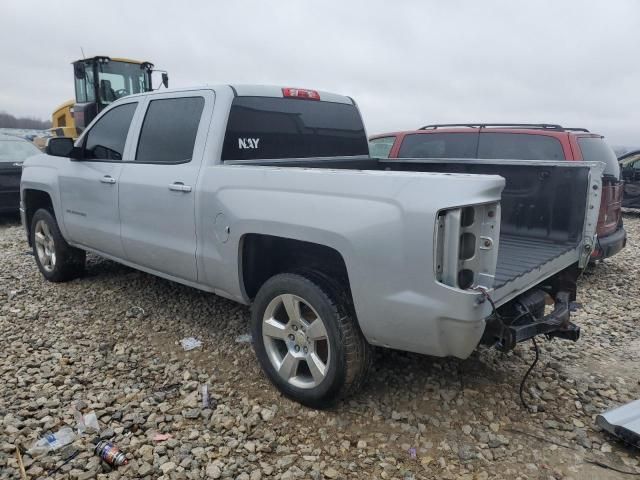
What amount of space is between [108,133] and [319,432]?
3.31 m

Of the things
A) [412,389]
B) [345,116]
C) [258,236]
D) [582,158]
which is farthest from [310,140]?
[582,158]

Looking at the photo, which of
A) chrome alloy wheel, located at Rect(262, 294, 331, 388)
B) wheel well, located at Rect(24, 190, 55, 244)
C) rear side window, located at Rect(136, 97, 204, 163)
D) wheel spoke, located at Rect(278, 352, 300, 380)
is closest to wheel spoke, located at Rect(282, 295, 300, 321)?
chrome alloy wheel, located at Rect(262, 294, 331, 388)

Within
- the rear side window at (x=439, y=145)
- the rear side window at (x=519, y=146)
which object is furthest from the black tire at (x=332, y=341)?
the rear side window at (x=439, y=145)

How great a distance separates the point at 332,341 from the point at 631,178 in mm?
10358

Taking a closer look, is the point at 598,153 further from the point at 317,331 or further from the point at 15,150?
the point at 15,150

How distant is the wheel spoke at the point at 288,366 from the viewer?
3168 millimetres

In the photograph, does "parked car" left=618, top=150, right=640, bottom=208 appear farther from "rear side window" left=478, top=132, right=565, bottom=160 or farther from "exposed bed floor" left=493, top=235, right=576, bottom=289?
"exposed bed floor" left=493, top=235, right=576, bottom=289

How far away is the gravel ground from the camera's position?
A: 8.84 feet

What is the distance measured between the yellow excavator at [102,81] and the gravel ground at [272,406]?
10178 millimetres

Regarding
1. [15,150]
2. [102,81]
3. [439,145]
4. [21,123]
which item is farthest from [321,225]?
[21,123]

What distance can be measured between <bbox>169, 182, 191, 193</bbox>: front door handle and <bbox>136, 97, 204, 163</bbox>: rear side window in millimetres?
183

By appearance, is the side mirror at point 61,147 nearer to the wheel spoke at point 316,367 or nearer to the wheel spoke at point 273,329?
the wheel spoke at point 273,329

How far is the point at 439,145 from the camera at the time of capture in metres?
7.05

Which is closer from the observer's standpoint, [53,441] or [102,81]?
[53,441]
